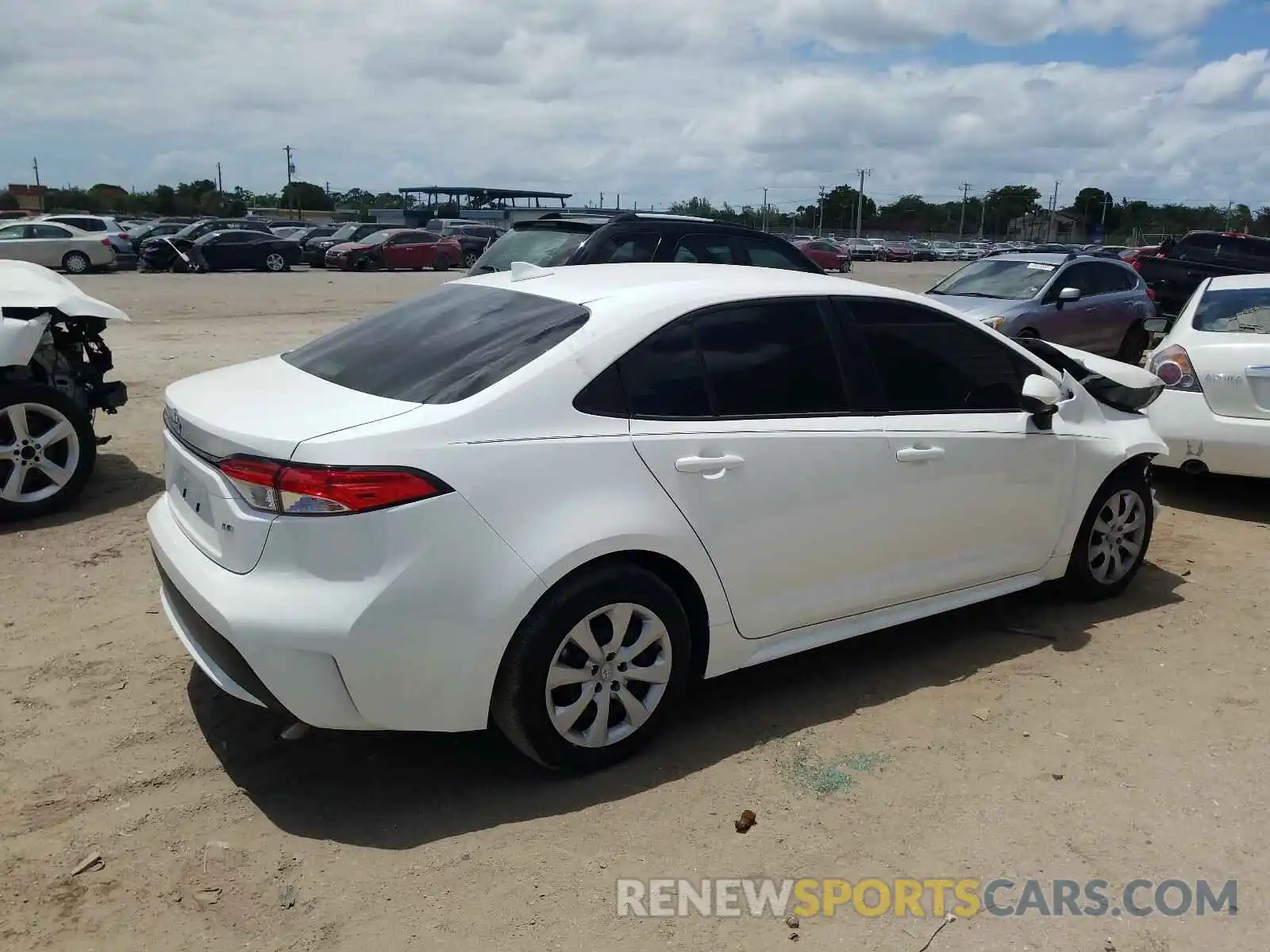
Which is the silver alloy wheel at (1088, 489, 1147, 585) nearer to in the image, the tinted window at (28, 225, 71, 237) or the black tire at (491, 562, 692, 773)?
the black tire at (491, 562, 692, 773)

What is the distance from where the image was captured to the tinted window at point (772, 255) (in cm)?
928

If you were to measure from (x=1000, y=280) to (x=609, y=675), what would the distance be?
9215 millimetres

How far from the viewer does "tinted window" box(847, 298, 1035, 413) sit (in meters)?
4.22

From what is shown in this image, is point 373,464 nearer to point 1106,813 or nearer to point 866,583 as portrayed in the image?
point 866,583

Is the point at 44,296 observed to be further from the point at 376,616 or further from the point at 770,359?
the point at 770,359

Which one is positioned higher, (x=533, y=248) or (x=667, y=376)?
(x=533, y=248)

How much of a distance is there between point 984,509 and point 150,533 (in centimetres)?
328

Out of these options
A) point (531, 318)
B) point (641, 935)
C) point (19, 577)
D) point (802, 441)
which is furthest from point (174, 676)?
point (802, 441)

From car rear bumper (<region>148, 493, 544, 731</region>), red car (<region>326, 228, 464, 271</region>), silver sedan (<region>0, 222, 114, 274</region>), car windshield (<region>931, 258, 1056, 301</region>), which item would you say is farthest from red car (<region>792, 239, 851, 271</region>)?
car rear bumper (<region>148, 493, 544, 731</region>)

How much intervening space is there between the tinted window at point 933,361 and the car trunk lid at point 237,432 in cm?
195

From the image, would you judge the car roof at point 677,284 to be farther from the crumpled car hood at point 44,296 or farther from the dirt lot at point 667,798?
the crumpled car hood at point 44,296

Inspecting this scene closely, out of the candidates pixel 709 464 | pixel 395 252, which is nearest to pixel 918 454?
pixel 709 464

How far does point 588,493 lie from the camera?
332 cm

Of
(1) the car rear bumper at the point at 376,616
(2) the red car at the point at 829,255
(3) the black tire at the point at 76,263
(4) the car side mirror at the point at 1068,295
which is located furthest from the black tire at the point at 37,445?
(2) the red car at the point at 829,255
